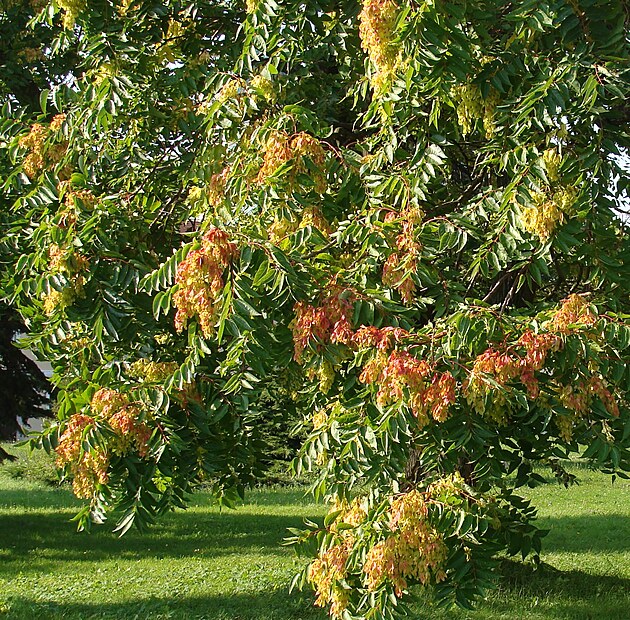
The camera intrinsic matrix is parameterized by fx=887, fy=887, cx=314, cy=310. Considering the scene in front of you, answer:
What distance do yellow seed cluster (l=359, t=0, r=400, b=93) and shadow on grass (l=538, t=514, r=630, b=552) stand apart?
30.8ft

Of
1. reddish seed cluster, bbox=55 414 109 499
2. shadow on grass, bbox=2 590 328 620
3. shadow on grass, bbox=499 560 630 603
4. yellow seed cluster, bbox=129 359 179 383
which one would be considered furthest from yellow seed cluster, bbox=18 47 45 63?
shadow on grass, bbox=499 560 630 603

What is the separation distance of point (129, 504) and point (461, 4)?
2.77 meters

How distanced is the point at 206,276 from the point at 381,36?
1394 millimetres

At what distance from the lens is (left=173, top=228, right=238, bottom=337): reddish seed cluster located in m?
3.44

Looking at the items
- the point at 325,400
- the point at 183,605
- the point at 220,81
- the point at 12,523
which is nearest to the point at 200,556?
the point at 183,605

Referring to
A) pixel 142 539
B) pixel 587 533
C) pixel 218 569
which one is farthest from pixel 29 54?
pixel 587 533

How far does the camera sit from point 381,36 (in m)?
3.95

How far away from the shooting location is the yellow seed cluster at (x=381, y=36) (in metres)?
3.87

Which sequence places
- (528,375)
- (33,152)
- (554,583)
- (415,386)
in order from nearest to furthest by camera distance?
(415,386) < (528,375) < (33,152) < (554,583)

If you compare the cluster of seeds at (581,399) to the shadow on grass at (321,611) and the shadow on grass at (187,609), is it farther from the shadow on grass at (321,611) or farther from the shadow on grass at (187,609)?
the shadow on grass at (187,609)

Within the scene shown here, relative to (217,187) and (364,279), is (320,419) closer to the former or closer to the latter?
(364,279)

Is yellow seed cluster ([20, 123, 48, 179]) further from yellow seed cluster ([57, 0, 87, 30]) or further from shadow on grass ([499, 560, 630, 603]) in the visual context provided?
shadow on grass ([499, 560, 630, 603])

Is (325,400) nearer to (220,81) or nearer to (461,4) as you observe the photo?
(220,81)

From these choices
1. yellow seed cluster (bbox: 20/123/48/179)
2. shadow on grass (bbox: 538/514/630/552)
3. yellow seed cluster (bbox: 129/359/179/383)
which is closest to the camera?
yellow seed cluster (bbox: 129/359/179/383)
